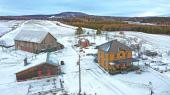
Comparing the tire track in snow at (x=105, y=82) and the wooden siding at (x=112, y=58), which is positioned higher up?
the wooden siding at (x=112, y=58)

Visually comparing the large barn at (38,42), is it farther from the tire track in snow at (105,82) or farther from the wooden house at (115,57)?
the tire track in snow at (105,82)

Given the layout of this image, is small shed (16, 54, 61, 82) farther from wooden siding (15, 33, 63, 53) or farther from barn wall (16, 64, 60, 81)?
wooden siding (15, 33, 63, 53)

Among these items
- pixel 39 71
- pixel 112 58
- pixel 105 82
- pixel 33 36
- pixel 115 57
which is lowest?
pixel 105 82

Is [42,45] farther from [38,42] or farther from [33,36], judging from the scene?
[33,36]

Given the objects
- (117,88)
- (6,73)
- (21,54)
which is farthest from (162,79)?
(21,54)

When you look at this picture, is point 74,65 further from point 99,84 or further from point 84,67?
point 99,84

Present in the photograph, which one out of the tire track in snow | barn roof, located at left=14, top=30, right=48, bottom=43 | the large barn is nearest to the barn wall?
the tire track in snow

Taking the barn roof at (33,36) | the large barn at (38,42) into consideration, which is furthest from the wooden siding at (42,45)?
the barn roof at (33,36)

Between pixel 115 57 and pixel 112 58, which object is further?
pixel 115 57

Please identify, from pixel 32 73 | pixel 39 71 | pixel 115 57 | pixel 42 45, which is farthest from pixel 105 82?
pixel 42 45
